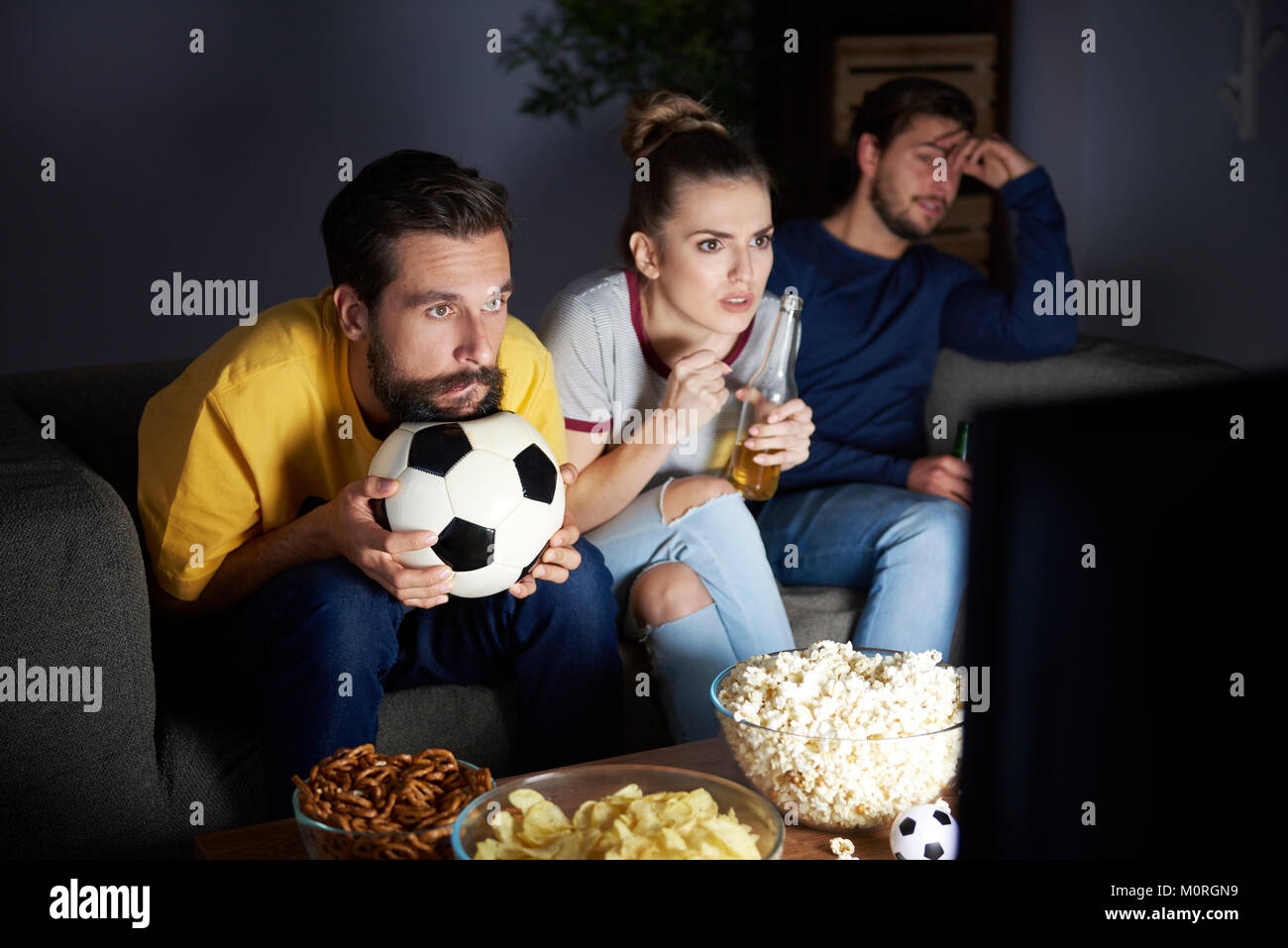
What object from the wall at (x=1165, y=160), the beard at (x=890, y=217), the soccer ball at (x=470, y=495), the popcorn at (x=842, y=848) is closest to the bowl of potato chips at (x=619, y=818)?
the popcorn at (x=842, y=848)

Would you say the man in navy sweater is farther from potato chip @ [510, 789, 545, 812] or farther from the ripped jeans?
potato chip @ [510, 789, 545, 812]

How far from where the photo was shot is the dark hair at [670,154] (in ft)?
6.23

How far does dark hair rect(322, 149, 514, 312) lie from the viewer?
1.51 m

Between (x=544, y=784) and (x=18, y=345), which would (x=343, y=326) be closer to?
(x=544, y=784)

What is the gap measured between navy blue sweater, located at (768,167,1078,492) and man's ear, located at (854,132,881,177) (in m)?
0.15

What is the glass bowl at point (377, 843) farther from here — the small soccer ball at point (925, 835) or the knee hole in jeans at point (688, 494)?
the knee hole in jeans at point (688, 494)

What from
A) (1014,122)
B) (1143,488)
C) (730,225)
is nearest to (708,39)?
(1014,122)

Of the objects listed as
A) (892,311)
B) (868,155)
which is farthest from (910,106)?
(892,311)

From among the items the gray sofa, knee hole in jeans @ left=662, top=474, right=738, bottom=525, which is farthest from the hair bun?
the gray sofa

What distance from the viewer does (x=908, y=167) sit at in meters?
2.25

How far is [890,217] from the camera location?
7.40ft

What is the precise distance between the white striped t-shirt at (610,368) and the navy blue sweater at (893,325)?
0.79 feet

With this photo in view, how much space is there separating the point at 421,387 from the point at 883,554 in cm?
75

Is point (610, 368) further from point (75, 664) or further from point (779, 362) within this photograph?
point (75, 664)
